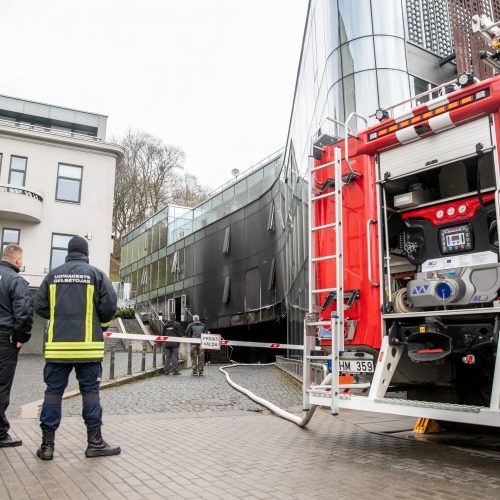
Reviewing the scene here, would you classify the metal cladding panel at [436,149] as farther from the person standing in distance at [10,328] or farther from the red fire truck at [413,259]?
the person standing in distance at [10,328]

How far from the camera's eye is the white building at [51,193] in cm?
2186

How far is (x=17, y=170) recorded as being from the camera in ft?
73.7

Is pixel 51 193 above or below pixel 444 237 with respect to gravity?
above

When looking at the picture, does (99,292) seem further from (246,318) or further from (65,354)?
(246,318)

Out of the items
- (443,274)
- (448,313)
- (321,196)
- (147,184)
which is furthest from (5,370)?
(147,184)

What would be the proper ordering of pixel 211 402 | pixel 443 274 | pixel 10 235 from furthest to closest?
pixel 10 235 → pixel 211 402 → pixel 443 274

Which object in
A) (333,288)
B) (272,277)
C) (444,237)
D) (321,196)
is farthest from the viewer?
(272,277)

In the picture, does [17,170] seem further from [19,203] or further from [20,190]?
[19,203]

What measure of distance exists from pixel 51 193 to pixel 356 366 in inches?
811

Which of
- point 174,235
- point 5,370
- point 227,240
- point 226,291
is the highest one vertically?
point 174,235

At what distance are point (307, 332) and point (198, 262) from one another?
21277mm

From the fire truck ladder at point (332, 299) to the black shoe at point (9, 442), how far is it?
2.90m

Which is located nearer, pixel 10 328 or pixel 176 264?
pixel 10 328

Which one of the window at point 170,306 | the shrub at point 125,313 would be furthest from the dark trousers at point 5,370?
the window at point 170,306
